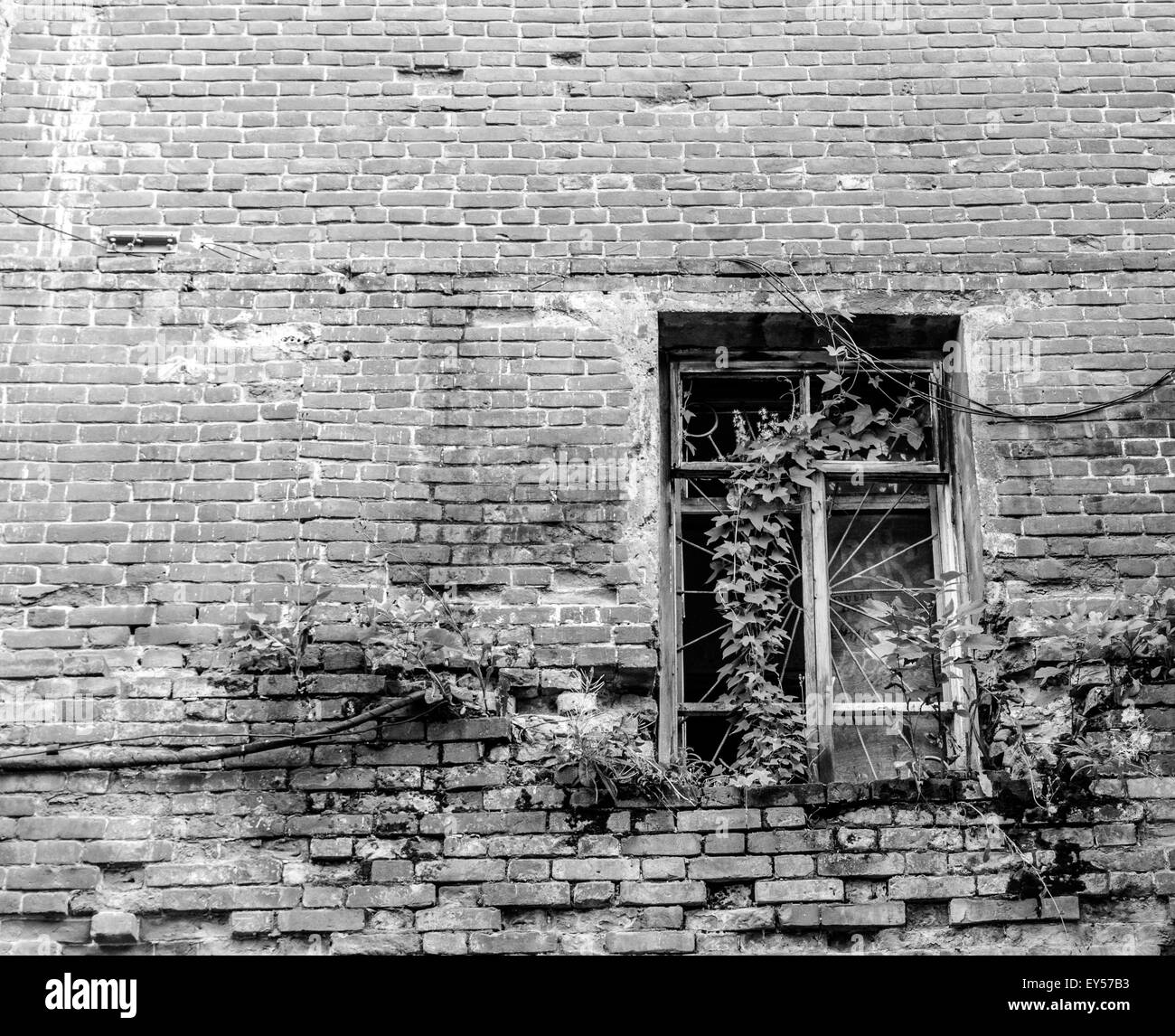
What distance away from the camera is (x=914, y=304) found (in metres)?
5.11

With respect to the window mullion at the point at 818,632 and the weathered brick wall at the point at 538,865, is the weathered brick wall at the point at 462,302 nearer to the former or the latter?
the weathered brick wall at the point at 538,865

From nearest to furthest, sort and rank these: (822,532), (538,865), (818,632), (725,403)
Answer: (538,865) → (818,632) → (822,532) → (725,403)

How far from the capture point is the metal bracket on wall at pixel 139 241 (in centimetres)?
511

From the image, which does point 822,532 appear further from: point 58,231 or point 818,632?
point 58,231

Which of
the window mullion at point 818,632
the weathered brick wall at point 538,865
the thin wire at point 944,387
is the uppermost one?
the thin wire at point 944,387

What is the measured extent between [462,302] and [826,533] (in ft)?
6.03

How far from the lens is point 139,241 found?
5113mm

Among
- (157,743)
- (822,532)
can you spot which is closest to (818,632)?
(822,532)

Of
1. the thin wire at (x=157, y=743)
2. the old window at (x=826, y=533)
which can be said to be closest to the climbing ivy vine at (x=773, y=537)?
the old window at (x=826, y=533)

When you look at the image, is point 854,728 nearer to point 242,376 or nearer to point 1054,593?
point 1054,593

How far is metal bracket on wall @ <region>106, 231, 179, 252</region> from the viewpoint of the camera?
5.11m

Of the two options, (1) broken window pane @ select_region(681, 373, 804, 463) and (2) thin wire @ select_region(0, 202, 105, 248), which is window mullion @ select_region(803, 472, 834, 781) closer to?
(1) broken window pane @ select_region(681, 373, 804, 463)

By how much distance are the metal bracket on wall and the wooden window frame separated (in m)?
2.20

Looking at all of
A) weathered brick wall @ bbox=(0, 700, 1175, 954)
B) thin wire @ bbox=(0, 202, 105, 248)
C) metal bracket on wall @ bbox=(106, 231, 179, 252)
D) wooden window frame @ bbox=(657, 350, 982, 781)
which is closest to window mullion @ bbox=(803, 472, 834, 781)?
wooden window frame @ bbox=(657, 350, 982, 781)
